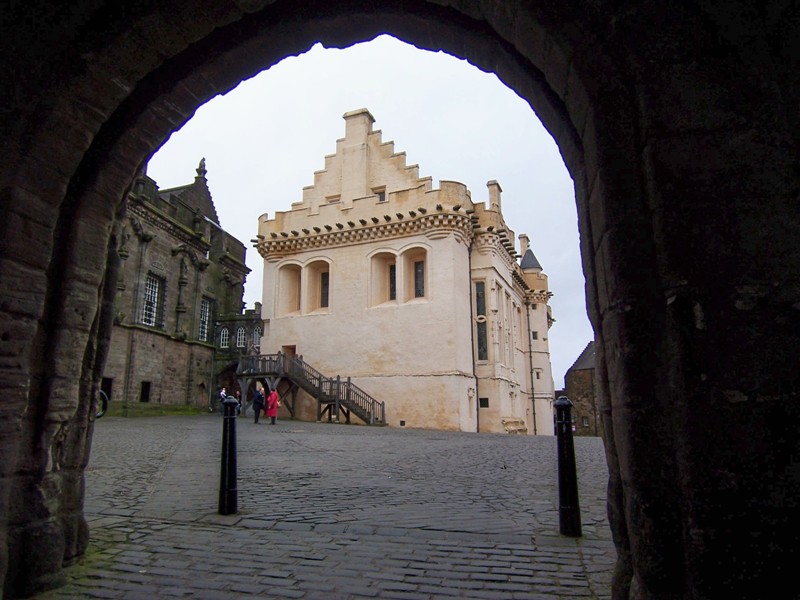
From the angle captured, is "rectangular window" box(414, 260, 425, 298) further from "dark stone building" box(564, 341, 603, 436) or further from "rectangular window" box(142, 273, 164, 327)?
"dark stone building" box(564, 341, 603, 436)

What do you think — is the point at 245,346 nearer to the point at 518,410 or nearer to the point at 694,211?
the point at 518,410

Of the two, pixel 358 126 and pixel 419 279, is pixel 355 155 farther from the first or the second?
pixel 419 279

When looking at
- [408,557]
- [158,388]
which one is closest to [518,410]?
[158,388]

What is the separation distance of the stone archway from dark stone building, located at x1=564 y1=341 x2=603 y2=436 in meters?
41.9

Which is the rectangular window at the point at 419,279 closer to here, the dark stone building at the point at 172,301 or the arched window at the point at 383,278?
the arched window at the point at 383,278

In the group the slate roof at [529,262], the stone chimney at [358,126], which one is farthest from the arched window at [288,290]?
the slate roof at [529,262]

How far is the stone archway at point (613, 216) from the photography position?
5.85 ft

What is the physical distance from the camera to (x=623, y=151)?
2.16 m

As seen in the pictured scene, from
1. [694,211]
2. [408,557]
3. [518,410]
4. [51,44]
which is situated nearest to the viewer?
[694,211]

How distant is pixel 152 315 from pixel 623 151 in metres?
28.1

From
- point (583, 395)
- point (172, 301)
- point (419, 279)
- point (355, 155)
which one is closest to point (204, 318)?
point (172, 301)

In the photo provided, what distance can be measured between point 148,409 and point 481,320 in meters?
16.7

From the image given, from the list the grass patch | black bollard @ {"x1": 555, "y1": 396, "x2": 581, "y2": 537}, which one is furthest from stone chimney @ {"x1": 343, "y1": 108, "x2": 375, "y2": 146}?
black bollard @ {"x1": 555, "y1": 396, "x2": 581, "y2": 537}

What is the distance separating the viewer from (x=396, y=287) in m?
25.5
